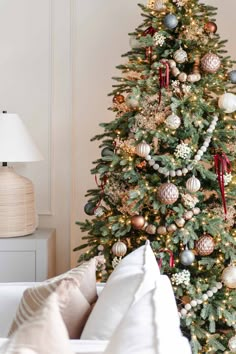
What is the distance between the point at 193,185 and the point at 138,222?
1.08 feet

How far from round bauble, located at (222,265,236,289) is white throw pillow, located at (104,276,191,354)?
4.65ft

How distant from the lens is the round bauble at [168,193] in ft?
8.16

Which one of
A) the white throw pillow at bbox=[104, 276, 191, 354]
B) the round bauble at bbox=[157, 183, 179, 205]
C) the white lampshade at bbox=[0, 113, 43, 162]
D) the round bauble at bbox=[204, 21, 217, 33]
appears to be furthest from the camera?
the white lampshade at bbox=[0, 113, 43, 162]

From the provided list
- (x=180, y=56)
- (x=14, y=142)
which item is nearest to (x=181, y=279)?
(x=180, y=56)

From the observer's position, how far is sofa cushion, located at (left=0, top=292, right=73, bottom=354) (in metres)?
0.83

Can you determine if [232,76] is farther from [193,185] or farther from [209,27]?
[193,185]

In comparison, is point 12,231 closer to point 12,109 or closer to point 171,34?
point 12,109

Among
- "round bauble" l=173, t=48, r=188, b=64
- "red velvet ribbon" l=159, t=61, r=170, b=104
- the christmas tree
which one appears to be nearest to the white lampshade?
the christmas tree

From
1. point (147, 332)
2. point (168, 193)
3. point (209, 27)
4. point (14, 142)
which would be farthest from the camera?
point (14, 142)

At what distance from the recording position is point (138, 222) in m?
2.56

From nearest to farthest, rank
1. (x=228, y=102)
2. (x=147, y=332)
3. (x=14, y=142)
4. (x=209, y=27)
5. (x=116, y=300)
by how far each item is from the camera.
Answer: (x=147, y=332) → (x=116, y=300) → (x=228, y=102) → (x=209, y=27) → (x=14, y=142)

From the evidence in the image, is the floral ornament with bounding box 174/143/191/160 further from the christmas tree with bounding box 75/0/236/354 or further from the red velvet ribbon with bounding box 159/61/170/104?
the red velvet ribbon with bounding box 159/61/170/104

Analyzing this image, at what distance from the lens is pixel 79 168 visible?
11.5ft

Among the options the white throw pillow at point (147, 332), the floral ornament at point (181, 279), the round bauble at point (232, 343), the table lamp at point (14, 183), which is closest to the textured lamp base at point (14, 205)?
the table lamp at point (14, 183)
